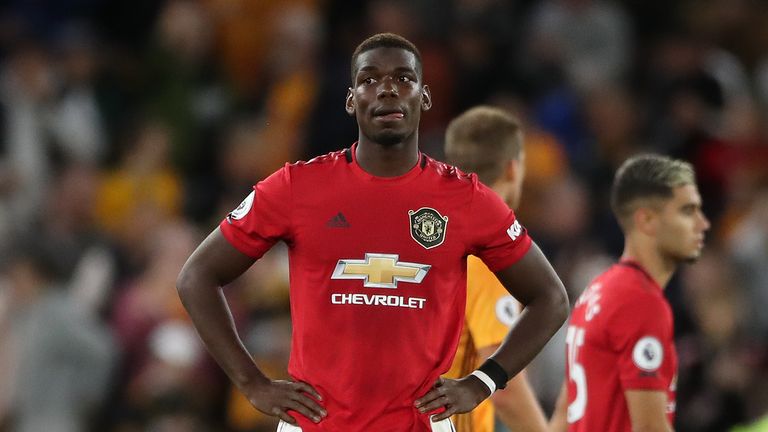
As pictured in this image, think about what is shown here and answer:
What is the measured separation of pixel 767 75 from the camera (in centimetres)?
1221

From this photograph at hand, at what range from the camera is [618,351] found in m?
6.52

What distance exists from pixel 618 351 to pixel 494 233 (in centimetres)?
121

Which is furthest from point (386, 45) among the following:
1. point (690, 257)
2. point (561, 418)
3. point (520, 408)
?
point (561, 418)

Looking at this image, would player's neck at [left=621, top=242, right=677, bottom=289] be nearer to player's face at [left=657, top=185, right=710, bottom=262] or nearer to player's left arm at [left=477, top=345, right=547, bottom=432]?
player's face at [left=657, top=185, right=710, bottom=262]

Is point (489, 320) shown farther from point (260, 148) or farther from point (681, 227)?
point (260, 148)


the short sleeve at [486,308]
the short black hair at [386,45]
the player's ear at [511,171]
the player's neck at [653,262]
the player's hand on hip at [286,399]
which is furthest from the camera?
the player's ear at [511,171]

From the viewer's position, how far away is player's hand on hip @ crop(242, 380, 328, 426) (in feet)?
17.8

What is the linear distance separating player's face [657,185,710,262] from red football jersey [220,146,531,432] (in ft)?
4.87

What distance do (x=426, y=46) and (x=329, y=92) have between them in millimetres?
935

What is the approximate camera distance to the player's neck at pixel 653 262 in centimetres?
680

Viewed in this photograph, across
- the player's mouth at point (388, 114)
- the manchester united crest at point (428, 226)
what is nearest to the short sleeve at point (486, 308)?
the manchester united crest at point (428, 226)

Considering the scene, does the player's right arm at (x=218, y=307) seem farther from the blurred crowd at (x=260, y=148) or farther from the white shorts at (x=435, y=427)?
the blurred crowd at (x=260, y=148)

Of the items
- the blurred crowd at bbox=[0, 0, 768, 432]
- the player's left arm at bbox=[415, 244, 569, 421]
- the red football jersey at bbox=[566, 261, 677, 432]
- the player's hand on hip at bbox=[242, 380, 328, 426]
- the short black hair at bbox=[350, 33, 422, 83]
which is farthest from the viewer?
the blurred crowd at bbox=[0, 0, 768, 432]

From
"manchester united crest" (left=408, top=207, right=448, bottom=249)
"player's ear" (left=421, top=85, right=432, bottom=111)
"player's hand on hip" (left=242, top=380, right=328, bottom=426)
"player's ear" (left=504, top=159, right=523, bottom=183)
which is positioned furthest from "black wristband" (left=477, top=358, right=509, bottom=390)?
"player's ear" (left=504, top=159, right=523, bottom=183)
